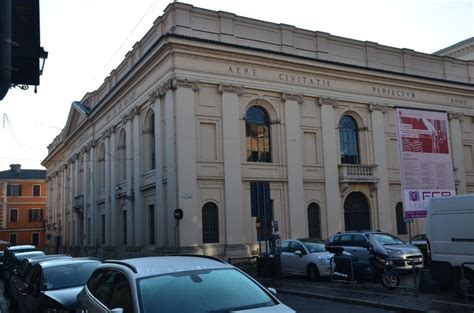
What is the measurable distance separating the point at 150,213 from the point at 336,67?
1453 cm

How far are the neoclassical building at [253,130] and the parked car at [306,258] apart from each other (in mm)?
4233

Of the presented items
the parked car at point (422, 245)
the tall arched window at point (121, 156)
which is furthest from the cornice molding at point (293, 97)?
the tall arched window at point (121, 156)

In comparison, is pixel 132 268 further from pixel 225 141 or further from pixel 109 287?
pixel 225 141

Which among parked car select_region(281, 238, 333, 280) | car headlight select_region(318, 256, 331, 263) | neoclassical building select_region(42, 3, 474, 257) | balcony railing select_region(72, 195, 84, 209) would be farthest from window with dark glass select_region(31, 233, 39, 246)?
car headlight select_region(318, 256, 331, 263)

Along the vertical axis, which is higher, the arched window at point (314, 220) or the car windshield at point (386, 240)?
the arched window at point (314, 220)

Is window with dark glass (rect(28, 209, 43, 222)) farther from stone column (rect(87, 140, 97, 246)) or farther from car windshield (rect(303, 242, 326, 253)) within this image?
car windshield (rect(303, 242, 326, 253))

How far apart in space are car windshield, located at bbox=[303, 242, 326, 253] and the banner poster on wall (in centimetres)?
361

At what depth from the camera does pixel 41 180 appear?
78.3 metres

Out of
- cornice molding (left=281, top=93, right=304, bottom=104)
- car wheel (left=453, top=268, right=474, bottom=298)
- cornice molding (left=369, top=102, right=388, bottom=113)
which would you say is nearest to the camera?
car wheel (left=453, top=268, right=474, bottom=298)

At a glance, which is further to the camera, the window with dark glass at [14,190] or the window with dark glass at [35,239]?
the window with dark glass at [35,239]

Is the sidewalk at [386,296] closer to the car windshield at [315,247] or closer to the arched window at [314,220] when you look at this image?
the car windshield at [315,247]

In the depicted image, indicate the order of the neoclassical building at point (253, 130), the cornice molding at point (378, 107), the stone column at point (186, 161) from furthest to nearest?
the cornice molding at point (378, 107)
the neoclassical building at point (253, 130)
the stone column at point (186, 161)

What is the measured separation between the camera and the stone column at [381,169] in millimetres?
32594

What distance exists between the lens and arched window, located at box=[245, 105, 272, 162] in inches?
1179
